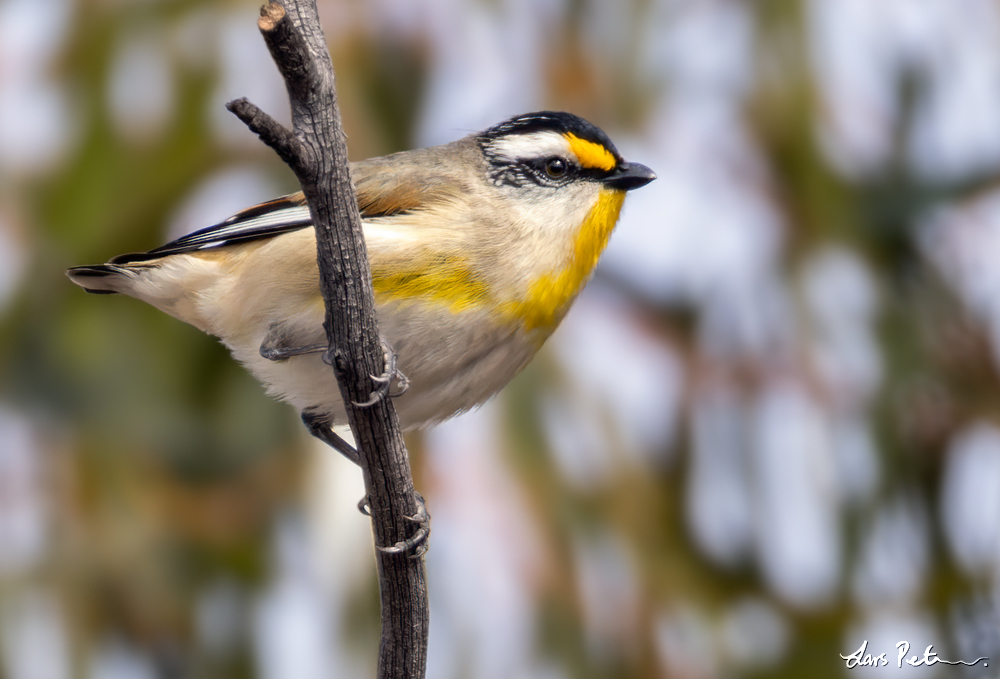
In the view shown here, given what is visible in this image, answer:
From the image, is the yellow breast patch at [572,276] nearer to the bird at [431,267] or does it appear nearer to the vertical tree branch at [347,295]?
the bird at [431,267]

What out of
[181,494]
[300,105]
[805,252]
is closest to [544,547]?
[181,494]

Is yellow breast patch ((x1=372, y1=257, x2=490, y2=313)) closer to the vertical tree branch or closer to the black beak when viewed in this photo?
the vertical tree branch

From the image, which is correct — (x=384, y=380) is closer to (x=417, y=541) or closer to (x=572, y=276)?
(x=417, y=541)

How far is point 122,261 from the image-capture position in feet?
9.33

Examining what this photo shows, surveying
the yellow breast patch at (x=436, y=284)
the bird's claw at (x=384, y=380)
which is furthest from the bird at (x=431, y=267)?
the bird's claw at (x=384, y=380)

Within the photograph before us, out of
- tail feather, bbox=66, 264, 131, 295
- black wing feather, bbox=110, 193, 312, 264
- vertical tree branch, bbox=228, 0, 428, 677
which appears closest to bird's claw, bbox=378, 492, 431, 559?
vertical tree branch, bbox=228, 0, 428, 677

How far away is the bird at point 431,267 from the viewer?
2420mm

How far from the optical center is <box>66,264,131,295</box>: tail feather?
9.23 feet

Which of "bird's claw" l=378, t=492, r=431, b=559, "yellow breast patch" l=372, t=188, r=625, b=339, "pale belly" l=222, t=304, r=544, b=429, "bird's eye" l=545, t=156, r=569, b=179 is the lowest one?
"bird's claw" l=378, t=492, r=431, b=559

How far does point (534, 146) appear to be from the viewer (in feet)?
9.43

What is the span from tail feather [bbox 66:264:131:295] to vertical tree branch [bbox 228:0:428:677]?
1.14 metres

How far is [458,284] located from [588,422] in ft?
7.56

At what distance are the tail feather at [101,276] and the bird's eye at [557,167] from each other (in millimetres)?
1218

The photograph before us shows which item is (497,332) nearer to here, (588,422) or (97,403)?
(588,422)
